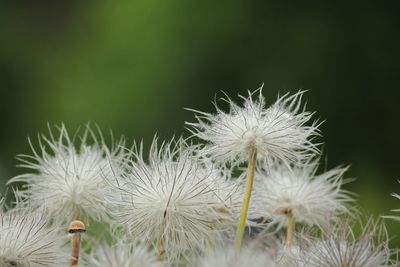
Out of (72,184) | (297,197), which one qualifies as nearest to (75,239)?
(72,184)

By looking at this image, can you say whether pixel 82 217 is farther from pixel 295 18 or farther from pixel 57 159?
pixel 295 18

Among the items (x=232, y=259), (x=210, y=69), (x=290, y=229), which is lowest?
(x=232, y=259)

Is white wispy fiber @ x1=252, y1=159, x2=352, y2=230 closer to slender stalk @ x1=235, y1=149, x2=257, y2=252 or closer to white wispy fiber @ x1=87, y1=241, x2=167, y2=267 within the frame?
slender stalk @ x1=235, y1=149, x2=257, y2=252

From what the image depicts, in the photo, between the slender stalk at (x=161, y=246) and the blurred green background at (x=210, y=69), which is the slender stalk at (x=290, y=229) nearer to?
the slender stalk at (x=161, y=246)

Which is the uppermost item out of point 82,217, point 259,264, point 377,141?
point 377,141

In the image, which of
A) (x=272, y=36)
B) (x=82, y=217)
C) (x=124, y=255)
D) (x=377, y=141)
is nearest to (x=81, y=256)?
(x=124, y=255)

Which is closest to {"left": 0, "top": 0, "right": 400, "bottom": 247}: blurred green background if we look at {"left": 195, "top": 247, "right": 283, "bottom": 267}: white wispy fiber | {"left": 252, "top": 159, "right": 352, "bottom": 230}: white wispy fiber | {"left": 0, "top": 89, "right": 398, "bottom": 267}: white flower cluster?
{"left": 252, "top": 159, "right": 352, "bottom": 230}: white wispy fiber

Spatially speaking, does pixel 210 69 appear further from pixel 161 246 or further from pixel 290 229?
pixel 161 246
